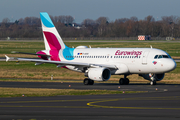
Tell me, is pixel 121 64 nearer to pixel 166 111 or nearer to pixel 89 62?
pixel 89 62

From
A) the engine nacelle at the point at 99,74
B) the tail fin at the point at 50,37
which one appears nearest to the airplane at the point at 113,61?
the engine nacelle at the point at 99,74

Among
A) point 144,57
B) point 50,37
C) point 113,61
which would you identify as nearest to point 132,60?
point 144,57

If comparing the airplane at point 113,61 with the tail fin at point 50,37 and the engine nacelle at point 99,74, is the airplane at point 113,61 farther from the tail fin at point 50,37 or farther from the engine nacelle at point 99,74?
the tail fin at point 50,37

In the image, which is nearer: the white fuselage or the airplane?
the white fuselage

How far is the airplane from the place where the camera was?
41781 millimetres

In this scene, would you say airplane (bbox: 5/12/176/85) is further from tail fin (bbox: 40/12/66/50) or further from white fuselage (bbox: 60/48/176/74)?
tail fin (bbox: 40/12/66/50)

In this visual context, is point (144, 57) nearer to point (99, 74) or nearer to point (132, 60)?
point (132, 60)

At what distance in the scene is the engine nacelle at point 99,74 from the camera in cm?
4181

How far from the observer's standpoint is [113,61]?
44.5 meters

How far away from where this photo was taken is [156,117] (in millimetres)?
18750

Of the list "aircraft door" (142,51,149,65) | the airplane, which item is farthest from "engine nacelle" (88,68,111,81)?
"aircraft door" (142,51,149,65)

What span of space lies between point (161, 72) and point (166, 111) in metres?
21.2

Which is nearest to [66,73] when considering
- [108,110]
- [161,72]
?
[161,72]

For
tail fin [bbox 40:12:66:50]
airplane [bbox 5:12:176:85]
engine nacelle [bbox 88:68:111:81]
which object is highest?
tail fin [bbox 40:12:66:50]
